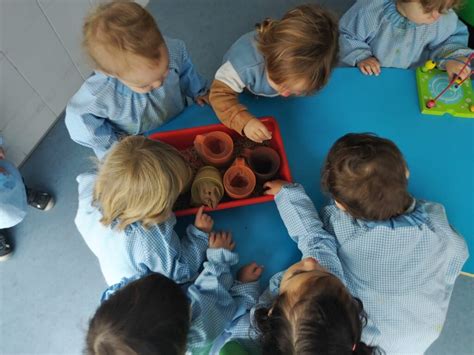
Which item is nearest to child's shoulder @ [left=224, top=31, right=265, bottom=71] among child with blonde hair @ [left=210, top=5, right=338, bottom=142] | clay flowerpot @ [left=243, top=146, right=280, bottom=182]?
child with blonde hair @ [left=210, top=5, right=338, bottom=142]

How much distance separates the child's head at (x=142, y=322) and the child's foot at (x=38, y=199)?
0.87m

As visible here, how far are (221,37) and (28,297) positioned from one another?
4.29 feet

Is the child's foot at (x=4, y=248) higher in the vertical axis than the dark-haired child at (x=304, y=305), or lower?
lower

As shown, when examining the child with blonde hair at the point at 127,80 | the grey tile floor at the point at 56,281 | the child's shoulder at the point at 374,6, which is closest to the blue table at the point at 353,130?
the child with blonde hair at the point at 127,80

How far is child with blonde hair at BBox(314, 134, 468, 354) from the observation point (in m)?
0.78

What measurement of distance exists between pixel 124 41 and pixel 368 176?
23.0 inches

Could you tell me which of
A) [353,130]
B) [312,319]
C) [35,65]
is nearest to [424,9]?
[353,130]

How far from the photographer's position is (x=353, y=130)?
972 mm

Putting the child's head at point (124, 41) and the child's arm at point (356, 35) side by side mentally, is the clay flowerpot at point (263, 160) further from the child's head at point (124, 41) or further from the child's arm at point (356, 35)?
the child's arm at point (356, 35)

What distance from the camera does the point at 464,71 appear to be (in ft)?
3.30

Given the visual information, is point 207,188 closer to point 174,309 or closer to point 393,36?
point 174,309

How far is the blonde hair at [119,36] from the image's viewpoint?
30.5 inches

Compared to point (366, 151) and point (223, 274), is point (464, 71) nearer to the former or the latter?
point (366, 151)

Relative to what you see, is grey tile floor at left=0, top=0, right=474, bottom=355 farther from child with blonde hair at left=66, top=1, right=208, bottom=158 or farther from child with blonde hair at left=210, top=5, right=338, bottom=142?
child with blonde hair at left=210, top=5, right=338, bottom=142
